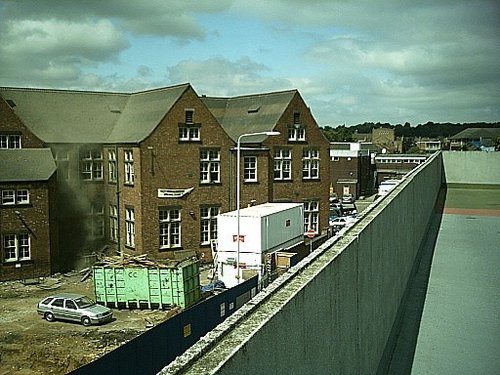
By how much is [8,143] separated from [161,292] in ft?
39.0

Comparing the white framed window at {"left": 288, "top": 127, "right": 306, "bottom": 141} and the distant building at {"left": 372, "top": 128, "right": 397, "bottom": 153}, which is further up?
the distant building at {"left": 372, "top": 128, "right": 397, "bottom": 153}

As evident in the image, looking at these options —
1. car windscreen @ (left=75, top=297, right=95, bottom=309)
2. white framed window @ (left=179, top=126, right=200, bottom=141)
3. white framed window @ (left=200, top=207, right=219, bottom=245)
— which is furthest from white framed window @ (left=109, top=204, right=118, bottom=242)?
car windscreen @ (left=75, top=297, right=95, bottom=309)

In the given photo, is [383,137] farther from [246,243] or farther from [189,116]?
[246,243]

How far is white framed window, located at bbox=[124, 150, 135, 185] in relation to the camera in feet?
87.7

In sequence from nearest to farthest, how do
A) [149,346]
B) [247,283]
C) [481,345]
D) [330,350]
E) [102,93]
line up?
[330,350] < [481,345] < [149,346] < [247,283] < [102,93]

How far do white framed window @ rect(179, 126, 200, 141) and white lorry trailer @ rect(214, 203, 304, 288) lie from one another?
229 inches

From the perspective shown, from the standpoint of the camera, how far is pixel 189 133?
27156 mm

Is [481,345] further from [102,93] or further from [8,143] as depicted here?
[102,93]

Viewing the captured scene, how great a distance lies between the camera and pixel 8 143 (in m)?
26.7

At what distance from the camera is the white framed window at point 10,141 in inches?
1049

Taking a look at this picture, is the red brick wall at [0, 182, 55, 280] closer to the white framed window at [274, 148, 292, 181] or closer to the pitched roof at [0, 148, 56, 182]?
the pitched roof at [0, 148, 56, 182]

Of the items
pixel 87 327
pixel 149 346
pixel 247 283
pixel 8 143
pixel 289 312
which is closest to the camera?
pixel 289 312

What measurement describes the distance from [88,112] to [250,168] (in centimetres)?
941

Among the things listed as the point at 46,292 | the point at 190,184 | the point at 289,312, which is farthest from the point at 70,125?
the point at 289,312
